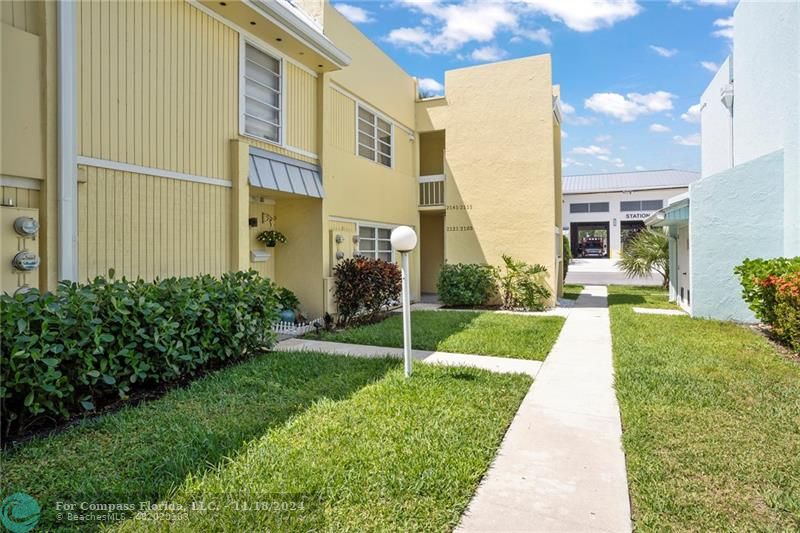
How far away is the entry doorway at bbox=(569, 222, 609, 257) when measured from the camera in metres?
44.2

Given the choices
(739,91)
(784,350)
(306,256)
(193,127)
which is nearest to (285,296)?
(306,256)

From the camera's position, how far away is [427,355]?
7469mm

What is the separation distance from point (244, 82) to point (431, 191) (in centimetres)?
810

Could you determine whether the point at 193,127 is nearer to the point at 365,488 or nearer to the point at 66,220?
the point at 66,220

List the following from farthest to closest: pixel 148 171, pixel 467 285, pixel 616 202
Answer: pixel 616 202 → pixel 467 285 → pixel 148 171

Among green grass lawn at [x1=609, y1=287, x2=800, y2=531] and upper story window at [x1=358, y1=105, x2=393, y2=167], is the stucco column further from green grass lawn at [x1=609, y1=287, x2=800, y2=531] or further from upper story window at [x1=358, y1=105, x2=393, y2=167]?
green grass lawn at [x1=609, y1=287, x2=800, y2=531]

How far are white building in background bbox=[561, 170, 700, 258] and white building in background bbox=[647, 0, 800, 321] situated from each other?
1154 inches

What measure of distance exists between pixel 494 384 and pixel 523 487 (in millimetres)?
2363

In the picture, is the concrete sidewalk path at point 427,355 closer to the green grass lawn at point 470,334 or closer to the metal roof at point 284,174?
the green grass lawn at point 470,334

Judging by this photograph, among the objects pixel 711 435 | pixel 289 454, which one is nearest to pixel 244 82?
pixel 289 454

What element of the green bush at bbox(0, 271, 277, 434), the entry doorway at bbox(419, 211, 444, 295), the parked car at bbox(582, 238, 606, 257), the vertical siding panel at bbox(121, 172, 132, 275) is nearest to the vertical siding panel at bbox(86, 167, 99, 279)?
the vertical siding panel at bbox(121, 172, 132, 275)

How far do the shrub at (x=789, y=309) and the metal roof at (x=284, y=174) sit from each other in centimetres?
880

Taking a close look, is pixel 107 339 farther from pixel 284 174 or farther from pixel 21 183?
pixel 284 174

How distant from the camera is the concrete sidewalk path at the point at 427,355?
22.2ft
